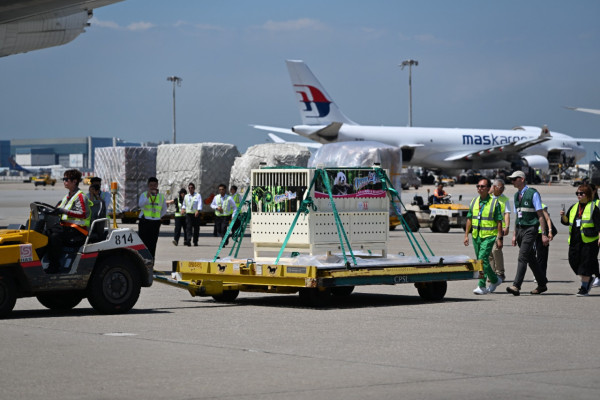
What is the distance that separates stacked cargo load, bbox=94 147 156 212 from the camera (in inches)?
1474

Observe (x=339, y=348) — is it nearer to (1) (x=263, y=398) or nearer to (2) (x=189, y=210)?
(1) (x=263, y=398)

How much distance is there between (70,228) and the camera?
12.3 metres

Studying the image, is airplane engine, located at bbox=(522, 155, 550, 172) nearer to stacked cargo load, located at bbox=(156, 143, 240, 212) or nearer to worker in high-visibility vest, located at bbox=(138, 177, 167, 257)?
stacked cargo load, located at bbox=(156, 143, 240, 212)

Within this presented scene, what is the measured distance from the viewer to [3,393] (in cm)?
733

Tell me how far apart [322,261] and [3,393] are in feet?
23.9

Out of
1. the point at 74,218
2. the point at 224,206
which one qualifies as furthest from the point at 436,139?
the point at 74,218

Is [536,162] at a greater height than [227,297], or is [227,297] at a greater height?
[536,162]

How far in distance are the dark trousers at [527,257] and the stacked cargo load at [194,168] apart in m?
23.5

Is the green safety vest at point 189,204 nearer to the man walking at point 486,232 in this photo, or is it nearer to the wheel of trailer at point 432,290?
the man walking at point 486,232

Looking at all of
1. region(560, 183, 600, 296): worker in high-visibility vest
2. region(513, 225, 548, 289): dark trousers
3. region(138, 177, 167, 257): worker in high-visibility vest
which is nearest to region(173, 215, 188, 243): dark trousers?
region(138, 177, 167, 257): worker in high-visibility vest

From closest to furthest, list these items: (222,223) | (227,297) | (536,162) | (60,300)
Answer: (60,300)
(227,297)
(222,223)
(536,162)

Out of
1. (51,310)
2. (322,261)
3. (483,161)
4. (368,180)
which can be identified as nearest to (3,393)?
(51,310)

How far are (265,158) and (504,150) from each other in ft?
152

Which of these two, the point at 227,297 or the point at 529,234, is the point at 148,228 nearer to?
the point at 227,297
